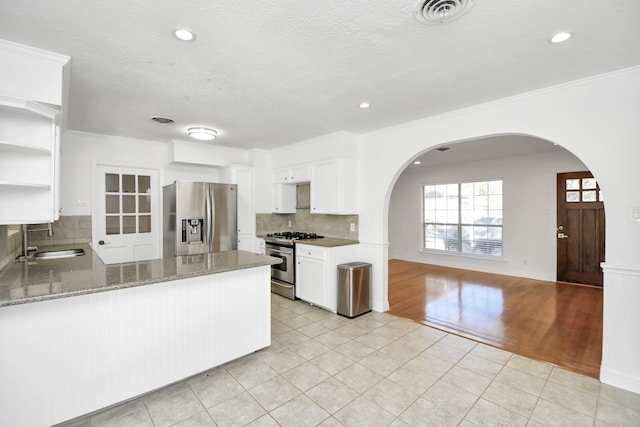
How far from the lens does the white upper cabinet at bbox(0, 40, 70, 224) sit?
190 centimetres

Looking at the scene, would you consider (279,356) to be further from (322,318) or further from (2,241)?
(2,241)

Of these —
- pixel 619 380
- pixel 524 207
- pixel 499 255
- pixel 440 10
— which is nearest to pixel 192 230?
pixel 440 10

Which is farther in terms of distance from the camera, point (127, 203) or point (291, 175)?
point (291, 175)

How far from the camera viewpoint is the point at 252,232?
17.1 ft

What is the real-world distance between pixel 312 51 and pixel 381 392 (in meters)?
2.53

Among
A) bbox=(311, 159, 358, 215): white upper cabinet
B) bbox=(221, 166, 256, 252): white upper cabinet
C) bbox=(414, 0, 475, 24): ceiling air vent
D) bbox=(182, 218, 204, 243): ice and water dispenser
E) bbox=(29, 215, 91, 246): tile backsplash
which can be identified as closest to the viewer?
bbox=(414, 0, 475, 24): ceiling air vent

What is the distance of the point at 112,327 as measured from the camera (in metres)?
2.02

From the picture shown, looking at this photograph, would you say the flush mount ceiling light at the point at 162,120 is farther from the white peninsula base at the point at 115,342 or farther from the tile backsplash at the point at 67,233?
the white peninsula base at the point at 115,342

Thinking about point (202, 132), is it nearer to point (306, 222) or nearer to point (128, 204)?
point (128, 204)

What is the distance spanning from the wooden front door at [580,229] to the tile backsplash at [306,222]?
4.16 meters

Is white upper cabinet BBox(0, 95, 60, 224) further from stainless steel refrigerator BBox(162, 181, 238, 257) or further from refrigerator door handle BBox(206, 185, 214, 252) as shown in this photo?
refrigerator door handle BBox(206, 185, 214, 252)

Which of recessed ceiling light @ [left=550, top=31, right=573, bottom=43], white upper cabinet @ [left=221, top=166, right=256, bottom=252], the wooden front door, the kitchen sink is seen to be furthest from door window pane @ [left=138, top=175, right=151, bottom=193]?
the wooden front door

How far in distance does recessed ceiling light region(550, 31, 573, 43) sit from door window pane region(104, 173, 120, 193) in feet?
16.9

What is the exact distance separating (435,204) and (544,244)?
7.69 feet
